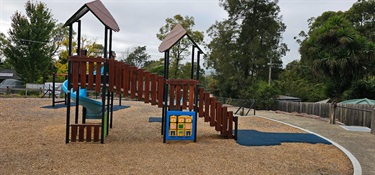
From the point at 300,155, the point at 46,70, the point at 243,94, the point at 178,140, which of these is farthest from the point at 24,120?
the point at 243,94

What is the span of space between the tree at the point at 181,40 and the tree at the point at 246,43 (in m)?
4.41

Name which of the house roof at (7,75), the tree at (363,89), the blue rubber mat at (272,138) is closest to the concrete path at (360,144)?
the blue rubber mat at (272,138)

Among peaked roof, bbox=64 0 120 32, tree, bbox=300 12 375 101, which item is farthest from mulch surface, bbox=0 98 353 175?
tree, bbox=300 12 375 101

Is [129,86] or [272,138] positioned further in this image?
[272,138]

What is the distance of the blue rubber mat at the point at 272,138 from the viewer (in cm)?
849

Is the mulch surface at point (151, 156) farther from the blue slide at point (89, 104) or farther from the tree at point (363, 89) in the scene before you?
the tree at point (363, 89)

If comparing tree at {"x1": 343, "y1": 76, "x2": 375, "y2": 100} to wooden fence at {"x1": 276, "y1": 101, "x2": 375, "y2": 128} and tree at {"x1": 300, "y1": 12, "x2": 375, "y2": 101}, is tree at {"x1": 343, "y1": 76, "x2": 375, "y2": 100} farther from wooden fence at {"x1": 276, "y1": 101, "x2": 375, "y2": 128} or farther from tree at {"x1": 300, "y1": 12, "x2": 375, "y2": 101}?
tree at {"x1": 300, "y1": 12, "x2": 375, "y2": 101}

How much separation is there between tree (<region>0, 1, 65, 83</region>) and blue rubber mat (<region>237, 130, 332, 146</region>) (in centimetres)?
2424

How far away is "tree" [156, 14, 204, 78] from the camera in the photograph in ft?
89.4

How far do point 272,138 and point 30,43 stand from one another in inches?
1014

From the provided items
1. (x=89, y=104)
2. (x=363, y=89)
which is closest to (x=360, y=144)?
(x=89, y=104)

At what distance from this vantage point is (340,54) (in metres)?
14.0

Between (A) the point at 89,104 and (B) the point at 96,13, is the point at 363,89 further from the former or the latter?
(B) the point at 96,13

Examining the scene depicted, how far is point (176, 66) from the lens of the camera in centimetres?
2725
